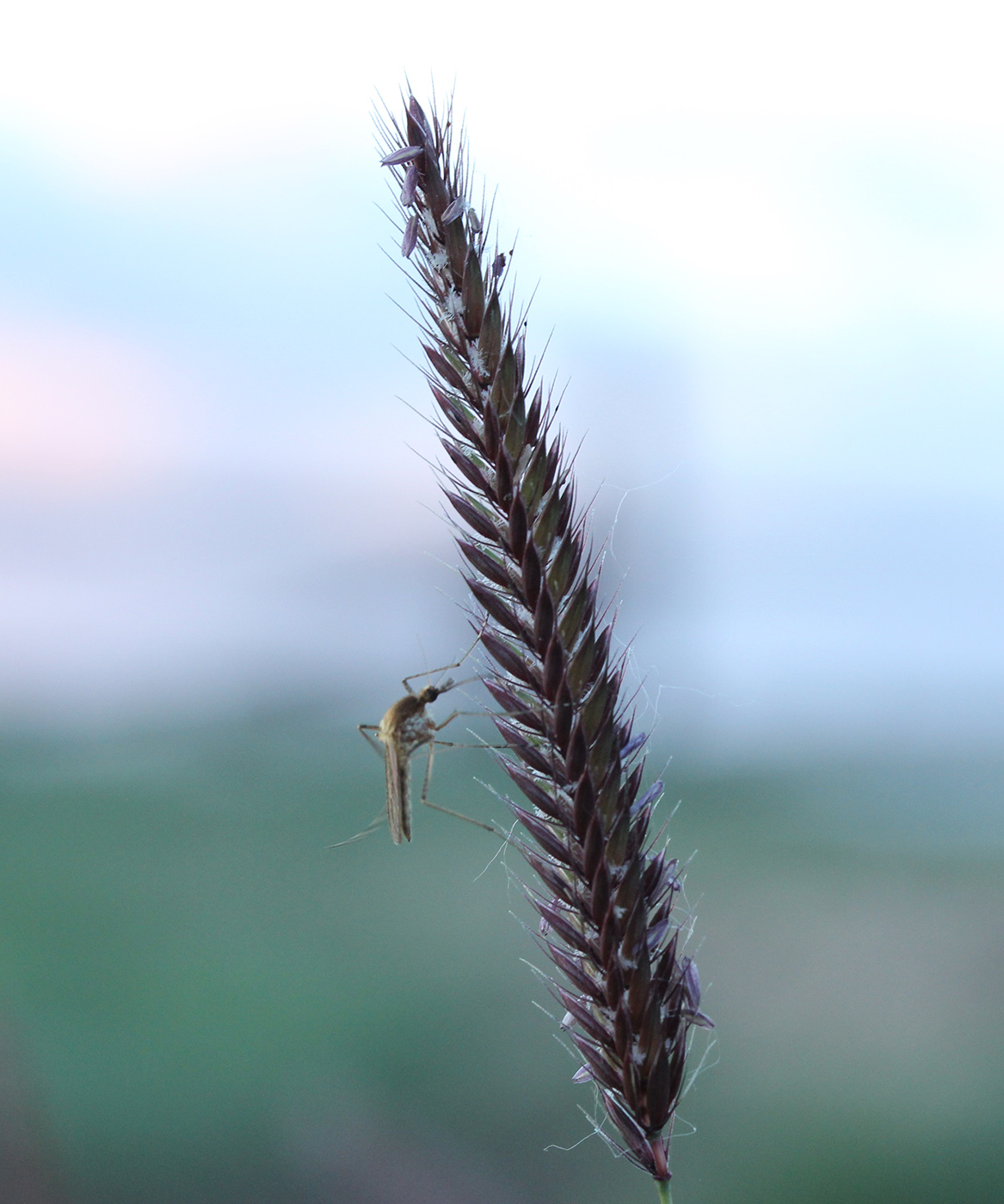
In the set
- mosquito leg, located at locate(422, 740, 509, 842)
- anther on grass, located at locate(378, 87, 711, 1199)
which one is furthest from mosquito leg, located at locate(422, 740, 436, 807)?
anther on grass, located at locate(378, 87, 711, 1199)

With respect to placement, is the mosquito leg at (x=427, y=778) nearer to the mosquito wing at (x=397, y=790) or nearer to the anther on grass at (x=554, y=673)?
the mosquito wing at (x=397, y=790)

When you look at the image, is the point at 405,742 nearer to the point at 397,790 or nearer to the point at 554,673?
the point at 397,790

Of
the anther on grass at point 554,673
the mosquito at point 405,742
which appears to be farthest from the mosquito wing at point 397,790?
the anther on grass at point 554,673

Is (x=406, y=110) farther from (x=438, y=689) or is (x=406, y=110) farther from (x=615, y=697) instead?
(x=438, y=689)

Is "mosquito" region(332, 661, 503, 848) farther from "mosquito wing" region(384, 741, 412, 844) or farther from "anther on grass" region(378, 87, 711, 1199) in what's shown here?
"anther on grass" region(378, 87, 711, 1199)

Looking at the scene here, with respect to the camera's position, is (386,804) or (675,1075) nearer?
(675,1075)

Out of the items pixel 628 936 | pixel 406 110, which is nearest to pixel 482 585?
pixel 628 936
